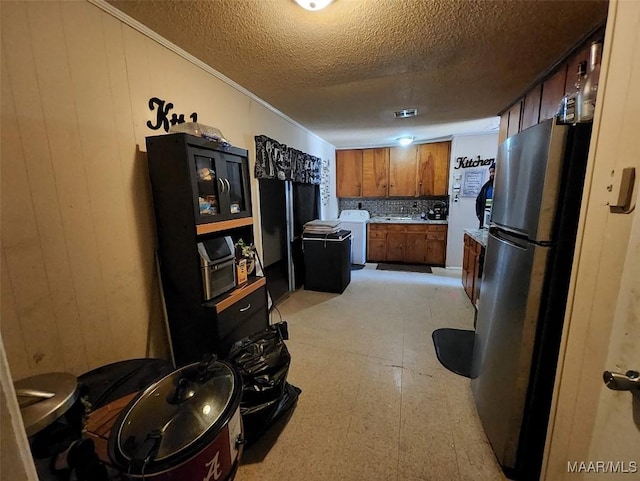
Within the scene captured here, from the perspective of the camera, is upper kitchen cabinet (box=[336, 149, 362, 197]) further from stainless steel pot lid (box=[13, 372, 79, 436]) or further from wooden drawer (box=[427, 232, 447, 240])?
stainless steel pot lid (box=[13, 372, 79, 436])

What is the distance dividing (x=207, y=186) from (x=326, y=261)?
219 centimetres

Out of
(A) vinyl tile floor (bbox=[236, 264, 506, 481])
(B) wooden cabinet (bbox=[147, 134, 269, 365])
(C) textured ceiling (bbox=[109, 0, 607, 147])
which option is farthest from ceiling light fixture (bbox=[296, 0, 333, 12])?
(A) vinyl tile floor (bbox=[236, 264, 506, 481])

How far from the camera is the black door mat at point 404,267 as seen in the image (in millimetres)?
4668

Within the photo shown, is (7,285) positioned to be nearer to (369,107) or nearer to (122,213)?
(122,213)

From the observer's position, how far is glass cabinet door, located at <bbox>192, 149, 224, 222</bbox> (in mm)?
1551

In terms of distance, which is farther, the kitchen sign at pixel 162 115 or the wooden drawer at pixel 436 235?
the wooden drawer at pixel 436 235

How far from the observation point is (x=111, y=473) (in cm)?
81

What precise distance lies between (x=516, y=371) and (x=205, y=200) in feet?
6.17

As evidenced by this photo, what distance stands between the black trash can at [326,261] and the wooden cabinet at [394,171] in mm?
1934

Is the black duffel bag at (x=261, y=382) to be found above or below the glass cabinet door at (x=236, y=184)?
below

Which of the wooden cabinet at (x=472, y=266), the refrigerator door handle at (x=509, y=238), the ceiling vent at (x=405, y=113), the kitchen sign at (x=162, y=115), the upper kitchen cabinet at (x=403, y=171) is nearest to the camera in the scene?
the refrigerator door handle at (x=509, y=238)

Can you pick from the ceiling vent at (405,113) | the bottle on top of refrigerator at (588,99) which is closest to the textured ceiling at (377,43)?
the ceiling vent at (405,113)

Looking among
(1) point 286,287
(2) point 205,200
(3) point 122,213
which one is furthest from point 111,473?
(1) point 286,287

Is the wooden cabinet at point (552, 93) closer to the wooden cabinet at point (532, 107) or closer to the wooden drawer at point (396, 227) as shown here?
the wooden cabinet at point (532, 107)
